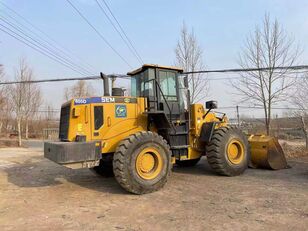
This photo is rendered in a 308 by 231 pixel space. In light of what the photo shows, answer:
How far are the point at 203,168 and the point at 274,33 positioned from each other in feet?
22.2

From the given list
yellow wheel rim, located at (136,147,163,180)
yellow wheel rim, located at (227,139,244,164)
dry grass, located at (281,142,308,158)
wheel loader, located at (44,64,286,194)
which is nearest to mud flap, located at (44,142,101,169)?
wheel loader, located at (44,64,286,194)

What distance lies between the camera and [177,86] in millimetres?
8430

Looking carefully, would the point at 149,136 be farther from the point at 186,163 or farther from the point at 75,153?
the point at 186,163

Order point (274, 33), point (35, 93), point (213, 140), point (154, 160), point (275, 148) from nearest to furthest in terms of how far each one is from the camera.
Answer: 1. point (154, 160)
2. point (213, 140)
3. point (275, 148)
4. point (274, 33)
5. point (35, 93)

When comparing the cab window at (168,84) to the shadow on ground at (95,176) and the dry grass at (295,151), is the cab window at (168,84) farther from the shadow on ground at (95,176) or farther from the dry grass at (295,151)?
the dry grass at (295,151)

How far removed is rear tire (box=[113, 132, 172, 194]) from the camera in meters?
6.42

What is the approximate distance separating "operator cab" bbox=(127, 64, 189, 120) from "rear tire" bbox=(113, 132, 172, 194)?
1095 millimetres

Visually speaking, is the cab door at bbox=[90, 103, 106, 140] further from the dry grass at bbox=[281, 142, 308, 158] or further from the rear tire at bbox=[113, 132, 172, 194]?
the dry grass at bbox=[281, 142, 308, 158]

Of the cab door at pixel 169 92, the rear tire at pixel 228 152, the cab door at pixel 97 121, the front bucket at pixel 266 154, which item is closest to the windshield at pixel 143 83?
the cab door at pixel 169 92

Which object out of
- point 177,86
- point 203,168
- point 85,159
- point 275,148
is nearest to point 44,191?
point 85,159

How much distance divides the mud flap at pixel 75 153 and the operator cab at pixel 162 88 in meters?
1.92

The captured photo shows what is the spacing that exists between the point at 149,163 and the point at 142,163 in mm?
200

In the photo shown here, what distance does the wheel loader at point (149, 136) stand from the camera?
6.49 m

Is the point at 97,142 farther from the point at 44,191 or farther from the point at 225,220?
the point at 225,220
